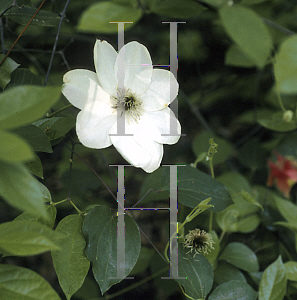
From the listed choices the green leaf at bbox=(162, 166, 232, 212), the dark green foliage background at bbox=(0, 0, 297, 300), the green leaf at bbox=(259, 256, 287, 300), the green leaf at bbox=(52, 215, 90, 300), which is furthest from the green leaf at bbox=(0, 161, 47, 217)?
the green leaf at bbox=(259, 256, 287, 300)

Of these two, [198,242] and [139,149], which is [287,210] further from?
[139,149]

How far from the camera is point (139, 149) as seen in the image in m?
0.31

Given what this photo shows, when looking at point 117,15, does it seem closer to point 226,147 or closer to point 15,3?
point 15,3

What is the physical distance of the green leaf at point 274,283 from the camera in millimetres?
344

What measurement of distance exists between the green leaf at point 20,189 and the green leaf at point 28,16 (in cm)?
23

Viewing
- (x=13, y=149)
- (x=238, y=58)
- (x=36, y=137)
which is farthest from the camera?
(x=238, y=58)

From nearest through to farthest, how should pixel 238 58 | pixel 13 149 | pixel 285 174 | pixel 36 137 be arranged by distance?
pixel 13 149
pixel 36 137
pixel 285 174
pixel 238 58

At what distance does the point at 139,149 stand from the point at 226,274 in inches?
10.0

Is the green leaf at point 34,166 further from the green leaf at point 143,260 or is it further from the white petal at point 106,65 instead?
the green leaf at point 143,260

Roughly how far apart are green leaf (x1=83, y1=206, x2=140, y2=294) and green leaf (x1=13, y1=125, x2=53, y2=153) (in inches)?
3.5

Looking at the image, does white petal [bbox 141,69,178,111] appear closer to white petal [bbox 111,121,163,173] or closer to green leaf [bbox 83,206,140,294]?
white petal [bbox 111,121,163,173]

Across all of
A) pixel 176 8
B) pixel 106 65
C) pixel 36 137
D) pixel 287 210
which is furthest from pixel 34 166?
pixel 287 210

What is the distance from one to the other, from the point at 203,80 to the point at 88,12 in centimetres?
43

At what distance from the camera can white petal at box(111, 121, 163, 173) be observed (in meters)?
0.29
